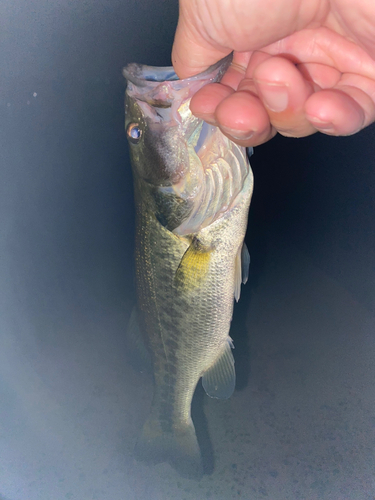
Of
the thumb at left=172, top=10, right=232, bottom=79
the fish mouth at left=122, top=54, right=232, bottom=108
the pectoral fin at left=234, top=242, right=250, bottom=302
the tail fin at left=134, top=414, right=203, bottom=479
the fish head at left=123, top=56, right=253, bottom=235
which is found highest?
the thumb at left=172, top=10, right=232, bottom=79

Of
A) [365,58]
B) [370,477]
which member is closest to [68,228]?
[365,58]

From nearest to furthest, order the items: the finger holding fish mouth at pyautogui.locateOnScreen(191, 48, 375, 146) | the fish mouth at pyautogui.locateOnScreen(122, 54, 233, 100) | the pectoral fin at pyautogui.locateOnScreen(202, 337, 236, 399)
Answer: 1. the finger holding fish mouth at pyautogui.locateOnScreen(191, 48, 375, 146)
2. the fish mouth at pyautogui.locateOnScreen(122, 54, 233, 100)
3. the pectoral fin at pyautogui.locateOnScreen(202, 337, 236, 399)

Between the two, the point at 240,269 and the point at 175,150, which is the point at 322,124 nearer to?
the point at 175,150

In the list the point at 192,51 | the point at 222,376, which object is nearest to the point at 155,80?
the point at 192,51

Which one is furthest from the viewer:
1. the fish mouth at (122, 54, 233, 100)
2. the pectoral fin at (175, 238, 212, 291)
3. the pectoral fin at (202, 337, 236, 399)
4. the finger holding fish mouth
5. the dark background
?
the dark background

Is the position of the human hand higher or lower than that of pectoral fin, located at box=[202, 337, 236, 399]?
higher

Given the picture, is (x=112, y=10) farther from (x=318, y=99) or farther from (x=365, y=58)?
(x=318, y=99)

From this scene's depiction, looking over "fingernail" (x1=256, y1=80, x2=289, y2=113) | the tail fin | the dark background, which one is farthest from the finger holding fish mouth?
the tail fin

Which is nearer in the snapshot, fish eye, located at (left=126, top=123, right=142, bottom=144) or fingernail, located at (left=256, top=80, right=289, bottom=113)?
fingernail, located at (left=256, top=80, right=289, bottom=113)

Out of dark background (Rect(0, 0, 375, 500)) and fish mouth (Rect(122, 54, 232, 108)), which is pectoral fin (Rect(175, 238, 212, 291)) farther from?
dark background (Rect(0, 0, 375, 500))
